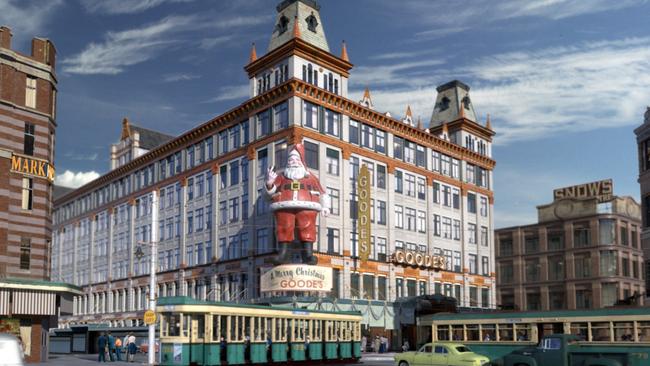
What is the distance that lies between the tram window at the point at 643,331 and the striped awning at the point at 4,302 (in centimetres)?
3082

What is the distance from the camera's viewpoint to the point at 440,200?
8000 cm

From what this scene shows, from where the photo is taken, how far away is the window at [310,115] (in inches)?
2494

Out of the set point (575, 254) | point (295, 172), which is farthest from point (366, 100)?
point (575, 254)

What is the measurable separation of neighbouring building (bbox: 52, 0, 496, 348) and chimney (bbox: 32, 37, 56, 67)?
15.0m

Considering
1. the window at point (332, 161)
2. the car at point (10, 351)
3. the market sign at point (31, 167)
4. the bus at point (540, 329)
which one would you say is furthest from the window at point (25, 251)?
the window at point (332, 161)

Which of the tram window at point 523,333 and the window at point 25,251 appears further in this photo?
the window at point 25,251

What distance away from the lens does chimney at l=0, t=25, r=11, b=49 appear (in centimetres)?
4234

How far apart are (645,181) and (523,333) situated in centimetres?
1716

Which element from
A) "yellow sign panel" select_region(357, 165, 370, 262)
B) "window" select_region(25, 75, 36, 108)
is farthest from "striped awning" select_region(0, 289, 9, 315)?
"yellow sign panel" select_region(357, 165, 370, 262)

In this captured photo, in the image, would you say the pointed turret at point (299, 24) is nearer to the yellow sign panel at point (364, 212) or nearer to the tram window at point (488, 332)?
the yellow sign panel at point (364, 212)

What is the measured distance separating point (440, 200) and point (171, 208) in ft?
96.0

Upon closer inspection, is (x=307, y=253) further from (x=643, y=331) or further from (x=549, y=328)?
(x=643, y=331)

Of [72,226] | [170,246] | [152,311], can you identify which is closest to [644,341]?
[152,311]

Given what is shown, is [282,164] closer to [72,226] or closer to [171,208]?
[171,208]
